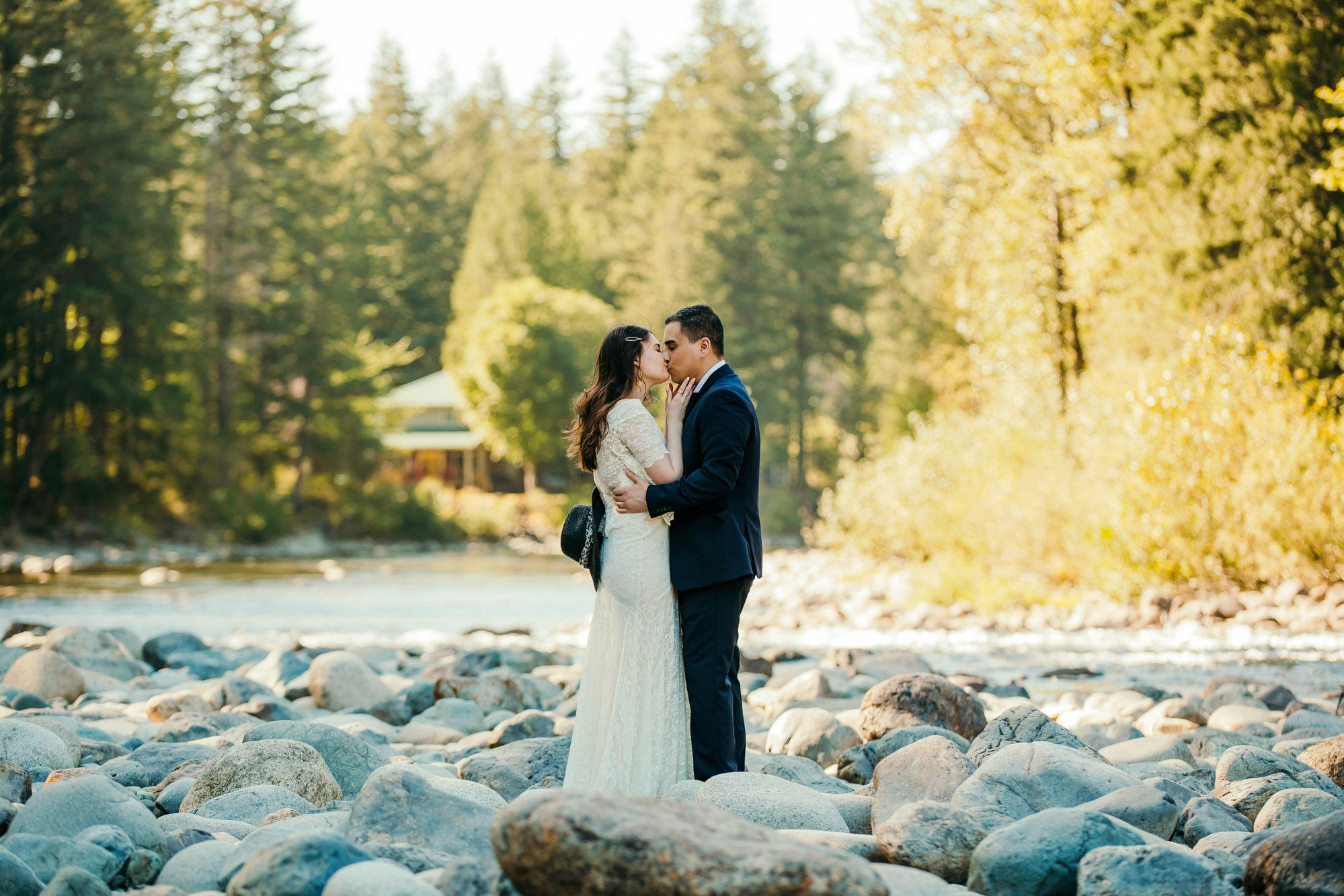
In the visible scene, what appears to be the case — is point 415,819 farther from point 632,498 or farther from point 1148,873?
point 1148,873

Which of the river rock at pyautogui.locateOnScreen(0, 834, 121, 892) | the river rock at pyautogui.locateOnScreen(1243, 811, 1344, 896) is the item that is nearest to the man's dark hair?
the river rock at pyautogui.locateOnScreen(1243, 811, 1344, 896)

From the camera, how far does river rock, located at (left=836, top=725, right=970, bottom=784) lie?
205 inches

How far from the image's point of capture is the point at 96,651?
929 cm

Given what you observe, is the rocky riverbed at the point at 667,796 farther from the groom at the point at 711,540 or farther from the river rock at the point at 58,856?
the groom at the point at 711,540

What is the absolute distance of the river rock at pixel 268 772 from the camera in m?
4.49

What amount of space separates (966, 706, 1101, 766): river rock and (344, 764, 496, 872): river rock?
82.0 inches

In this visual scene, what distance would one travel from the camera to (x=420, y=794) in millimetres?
3863

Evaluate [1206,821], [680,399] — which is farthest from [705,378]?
[1206,821]

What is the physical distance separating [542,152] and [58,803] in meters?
62.5

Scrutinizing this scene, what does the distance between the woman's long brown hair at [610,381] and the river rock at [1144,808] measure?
7.37 feet

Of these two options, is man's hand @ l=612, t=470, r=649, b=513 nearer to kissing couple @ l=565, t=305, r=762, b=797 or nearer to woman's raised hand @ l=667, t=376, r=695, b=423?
kissing couple @ l=565, t=305, r=762, b=797

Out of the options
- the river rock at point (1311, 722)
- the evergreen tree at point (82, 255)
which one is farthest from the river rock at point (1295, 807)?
the evergreen tree at point (82, 255)

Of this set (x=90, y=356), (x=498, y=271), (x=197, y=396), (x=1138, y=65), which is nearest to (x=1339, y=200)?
(x=1138, y=65)

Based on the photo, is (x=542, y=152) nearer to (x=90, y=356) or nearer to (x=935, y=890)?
(x=90, y=356)
